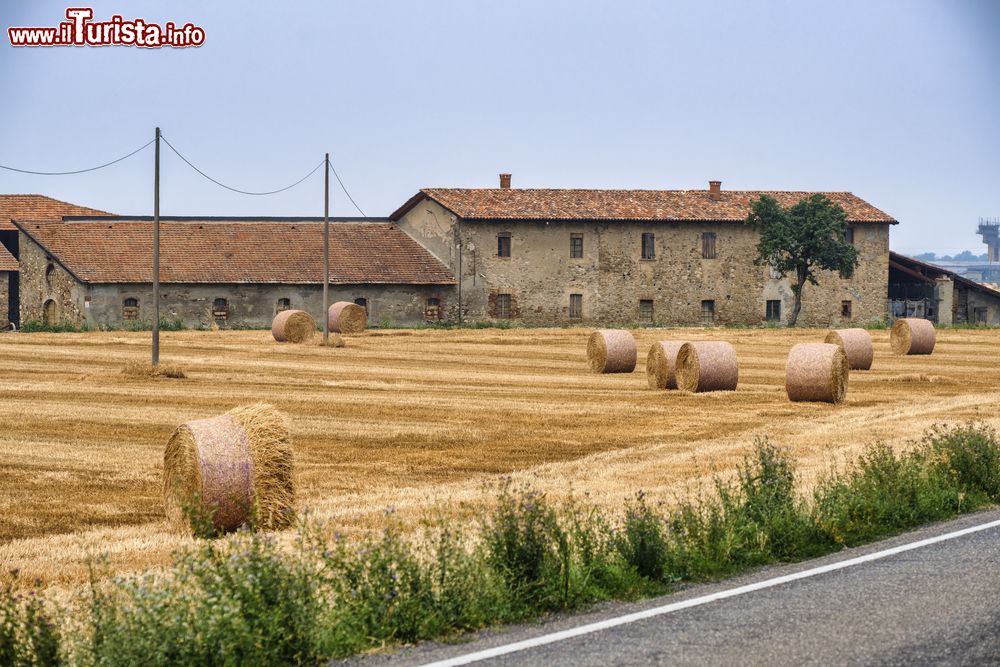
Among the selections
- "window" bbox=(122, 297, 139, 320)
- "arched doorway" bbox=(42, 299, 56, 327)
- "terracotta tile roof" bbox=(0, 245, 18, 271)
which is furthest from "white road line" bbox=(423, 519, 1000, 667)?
"terracotta tile roof" bbox=(0, 245, 18, 271)

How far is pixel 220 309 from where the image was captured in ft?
207

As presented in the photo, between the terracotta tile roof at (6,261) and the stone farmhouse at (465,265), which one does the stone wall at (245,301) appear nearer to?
the stone farmhouse at (465,265)

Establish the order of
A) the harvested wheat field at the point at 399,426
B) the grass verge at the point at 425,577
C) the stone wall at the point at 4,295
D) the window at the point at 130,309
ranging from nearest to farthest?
the grass verge at the point at 425,577, the harvested wheat field at the point at 399,426, the window at the point at 130,309, the stone wall at the point at 4,295

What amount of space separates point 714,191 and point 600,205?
7.91m

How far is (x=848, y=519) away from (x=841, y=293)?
62.2m

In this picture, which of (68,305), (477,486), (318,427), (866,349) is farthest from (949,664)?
(68,305)

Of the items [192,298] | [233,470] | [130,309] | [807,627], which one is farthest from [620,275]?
[807,627]

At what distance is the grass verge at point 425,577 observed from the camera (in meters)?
7.60

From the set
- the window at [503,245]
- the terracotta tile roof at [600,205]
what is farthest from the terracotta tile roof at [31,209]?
the window at [503,245]

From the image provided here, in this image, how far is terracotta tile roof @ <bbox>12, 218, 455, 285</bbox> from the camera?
63000 millimetres

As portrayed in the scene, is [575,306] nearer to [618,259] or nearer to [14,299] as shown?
[618,259]

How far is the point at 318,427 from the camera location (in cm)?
2280

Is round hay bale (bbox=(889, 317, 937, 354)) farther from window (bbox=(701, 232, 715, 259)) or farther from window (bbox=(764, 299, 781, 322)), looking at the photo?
window (bbox=(764, 299, 781, 322))

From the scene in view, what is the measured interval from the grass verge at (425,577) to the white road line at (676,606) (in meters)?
0.46
